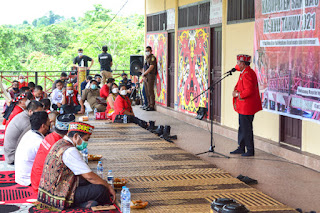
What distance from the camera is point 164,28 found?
1406 cm

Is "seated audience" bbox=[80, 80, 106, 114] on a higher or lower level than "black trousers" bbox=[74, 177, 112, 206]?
higher

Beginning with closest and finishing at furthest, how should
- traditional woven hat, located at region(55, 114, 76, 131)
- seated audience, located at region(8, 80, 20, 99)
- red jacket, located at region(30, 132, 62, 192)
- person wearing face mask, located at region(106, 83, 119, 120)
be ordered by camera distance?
red jacket, located at region(30, 132, 62, 192), traditional woven hat, located at region(55, 114, 76, 131), person wearing face mask, located at region(106, 83, 119, 120), seated audience, located at region(8, 80, 20, 99)

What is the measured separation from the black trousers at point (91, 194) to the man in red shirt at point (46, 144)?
54cm

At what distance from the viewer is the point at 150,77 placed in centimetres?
1468

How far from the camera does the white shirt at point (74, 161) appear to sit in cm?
461

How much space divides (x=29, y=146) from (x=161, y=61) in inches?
352

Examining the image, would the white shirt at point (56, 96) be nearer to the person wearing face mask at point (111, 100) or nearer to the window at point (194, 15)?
the person wearing face mask at point (111, 100)

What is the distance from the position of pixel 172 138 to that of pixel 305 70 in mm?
3297

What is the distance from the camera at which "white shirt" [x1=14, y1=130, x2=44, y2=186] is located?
18.6ft

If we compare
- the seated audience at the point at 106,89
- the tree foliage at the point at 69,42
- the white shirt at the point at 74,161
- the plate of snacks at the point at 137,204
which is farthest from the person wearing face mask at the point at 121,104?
the tree foliage at the point at 69,42

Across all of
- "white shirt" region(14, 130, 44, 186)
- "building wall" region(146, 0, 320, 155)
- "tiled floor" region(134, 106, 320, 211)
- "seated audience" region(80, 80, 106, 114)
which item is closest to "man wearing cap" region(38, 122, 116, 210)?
"white shirt" region(14, 130, 44, 186)

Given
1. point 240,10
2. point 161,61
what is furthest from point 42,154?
point 161,61

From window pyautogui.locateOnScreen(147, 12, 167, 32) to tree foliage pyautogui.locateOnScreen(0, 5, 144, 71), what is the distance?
37.9 ft

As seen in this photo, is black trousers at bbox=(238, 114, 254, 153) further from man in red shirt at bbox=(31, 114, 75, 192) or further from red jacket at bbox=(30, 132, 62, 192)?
red jacket at bbox=(30, 132, 62, 192)
